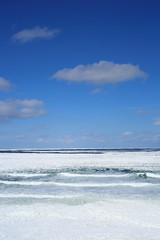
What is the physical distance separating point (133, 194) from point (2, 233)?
779cm

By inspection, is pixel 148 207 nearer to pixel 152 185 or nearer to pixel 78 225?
pixel 78 225

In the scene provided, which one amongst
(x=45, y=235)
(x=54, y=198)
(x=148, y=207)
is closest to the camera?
(x=45, y=235)

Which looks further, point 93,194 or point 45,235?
point 93,194

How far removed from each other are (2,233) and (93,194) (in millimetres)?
6769

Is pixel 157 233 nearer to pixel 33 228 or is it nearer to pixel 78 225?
pixel 78 225

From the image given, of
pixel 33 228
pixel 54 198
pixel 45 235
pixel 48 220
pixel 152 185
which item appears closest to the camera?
pixel 45 235

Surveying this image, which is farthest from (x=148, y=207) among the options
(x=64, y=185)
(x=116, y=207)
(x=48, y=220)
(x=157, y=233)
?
A: (x=64, y=185)

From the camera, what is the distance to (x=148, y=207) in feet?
36.9

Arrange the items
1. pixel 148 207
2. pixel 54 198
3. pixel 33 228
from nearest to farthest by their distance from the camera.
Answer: pixel 33 228, pixel 148 207, pixel 54 198

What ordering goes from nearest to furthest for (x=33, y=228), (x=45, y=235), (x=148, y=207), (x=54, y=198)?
1. (x=45, y=235)
2. (x=33, y=228)
3. (x=148, y=207)
4. (x=54, y=198)

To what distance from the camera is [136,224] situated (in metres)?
9.02

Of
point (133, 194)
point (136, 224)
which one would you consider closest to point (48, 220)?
point (136, 224)

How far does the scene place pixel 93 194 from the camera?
559 inches

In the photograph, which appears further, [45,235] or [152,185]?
[152,185]
